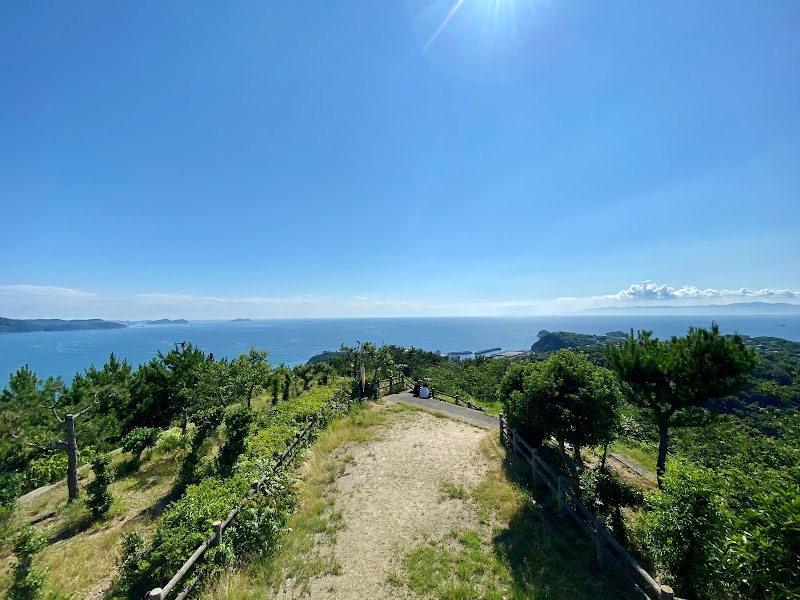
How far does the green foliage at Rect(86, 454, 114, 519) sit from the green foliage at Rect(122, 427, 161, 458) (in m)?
4.08

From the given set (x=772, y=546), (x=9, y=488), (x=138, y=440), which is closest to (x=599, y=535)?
(x=772, y=546)

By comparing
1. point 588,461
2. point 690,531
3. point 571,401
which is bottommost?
point 588,461

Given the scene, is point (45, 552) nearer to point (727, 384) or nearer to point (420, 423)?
point (420, 423)

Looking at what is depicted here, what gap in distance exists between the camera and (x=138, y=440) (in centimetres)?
1194

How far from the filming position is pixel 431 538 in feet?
22.2

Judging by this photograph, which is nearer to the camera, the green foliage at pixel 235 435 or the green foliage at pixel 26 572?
the green foliage at pixel 26 572

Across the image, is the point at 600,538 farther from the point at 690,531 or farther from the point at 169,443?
the point at 169,443

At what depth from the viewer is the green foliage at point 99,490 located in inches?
320

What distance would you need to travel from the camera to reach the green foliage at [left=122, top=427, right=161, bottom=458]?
11914 mm

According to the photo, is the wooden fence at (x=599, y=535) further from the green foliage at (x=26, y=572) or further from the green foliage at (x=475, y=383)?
the green foliage at (x=475, y=383)

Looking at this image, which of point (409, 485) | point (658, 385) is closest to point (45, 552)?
point (409, 485)

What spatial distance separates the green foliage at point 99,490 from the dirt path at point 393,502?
6037 mm

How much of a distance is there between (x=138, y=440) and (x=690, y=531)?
16087 mm

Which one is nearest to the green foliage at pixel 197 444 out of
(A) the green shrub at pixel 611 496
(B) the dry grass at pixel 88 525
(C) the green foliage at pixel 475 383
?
(B) the dry grass at pixel 88 525
